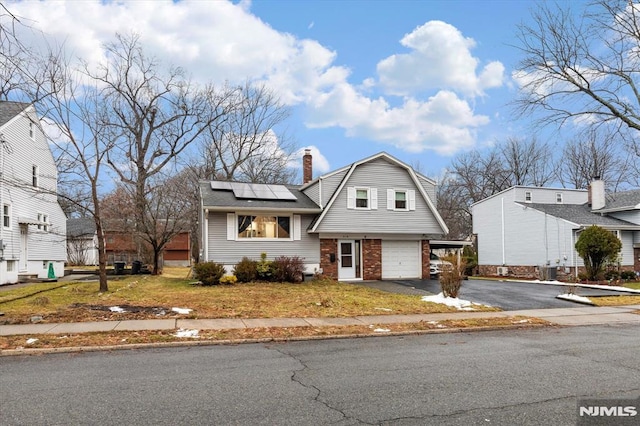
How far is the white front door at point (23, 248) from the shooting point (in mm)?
22981

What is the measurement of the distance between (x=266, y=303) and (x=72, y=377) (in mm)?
7778

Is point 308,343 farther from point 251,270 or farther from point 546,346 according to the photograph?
point 251,270

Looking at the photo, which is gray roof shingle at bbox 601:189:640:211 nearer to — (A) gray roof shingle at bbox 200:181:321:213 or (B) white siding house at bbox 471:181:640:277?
(B) white siding house at bbox 471:181:640:277

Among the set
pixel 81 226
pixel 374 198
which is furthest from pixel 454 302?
pixel 81 226

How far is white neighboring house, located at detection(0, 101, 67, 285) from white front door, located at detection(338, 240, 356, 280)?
41.0 feet

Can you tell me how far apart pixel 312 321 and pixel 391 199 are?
43.1 feet

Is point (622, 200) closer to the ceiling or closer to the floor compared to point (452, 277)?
closer to the ceiling

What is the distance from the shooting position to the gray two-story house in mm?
21297

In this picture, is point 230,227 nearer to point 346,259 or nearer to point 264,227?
point 264,227

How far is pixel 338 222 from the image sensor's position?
72.7 ft

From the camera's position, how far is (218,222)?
21.2 m

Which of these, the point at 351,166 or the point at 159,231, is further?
the point at 159,231

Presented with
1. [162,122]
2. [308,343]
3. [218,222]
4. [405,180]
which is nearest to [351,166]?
[405,180]

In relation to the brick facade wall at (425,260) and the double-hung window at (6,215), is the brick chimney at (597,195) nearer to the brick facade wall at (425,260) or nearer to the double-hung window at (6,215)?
the brick facade wall at (425,260)
